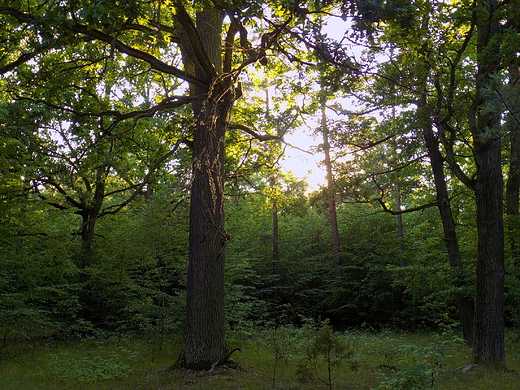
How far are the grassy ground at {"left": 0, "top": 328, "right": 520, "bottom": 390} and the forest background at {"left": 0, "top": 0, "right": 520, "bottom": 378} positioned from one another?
2.00ft

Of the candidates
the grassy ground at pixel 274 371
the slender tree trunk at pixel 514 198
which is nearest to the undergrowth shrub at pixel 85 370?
the grassy ground at pixel 274 371

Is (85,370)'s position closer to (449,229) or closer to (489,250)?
(489,250)

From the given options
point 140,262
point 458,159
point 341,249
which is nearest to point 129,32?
point 140,262

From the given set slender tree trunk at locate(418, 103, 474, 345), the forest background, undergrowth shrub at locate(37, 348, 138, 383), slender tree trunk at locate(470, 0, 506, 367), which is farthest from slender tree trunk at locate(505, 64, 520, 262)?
undergrowth shrub at locate(37, 348, 138, 383)

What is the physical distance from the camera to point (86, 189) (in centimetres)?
1410

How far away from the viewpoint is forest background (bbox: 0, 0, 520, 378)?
5.67 metres

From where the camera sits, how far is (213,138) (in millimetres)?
7781

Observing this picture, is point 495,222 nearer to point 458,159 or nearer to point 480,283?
point 480,283

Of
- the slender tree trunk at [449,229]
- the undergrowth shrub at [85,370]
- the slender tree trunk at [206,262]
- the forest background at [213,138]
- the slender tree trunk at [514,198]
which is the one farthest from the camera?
the slender tree trunk at [449,229]

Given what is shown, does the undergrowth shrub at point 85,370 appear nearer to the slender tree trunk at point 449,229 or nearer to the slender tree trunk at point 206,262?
the slender tree trunk at point 206,262

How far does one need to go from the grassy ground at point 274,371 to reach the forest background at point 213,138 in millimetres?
611

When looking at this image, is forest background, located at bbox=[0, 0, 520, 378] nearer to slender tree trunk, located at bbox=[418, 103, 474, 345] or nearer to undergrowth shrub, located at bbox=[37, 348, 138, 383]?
slender tree trunk, located at bbox=[418, 103, 474, 345]

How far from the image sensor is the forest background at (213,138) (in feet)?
18.6

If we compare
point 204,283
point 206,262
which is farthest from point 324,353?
point 206,262
